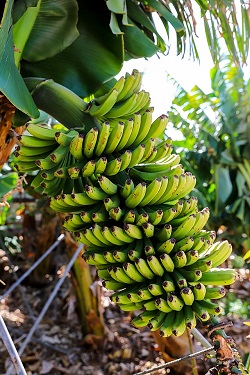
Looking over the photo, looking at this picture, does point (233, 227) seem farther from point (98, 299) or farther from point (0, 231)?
point (0, 231)

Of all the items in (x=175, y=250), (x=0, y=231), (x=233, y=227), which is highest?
(x=175, y=250)

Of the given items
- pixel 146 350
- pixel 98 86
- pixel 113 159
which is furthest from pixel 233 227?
pixel 113 159

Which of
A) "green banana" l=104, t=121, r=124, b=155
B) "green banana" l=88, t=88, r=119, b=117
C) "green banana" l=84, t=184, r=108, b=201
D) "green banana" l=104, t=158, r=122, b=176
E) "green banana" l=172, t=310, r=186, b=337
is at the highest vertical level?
"green banana" l=88, t=88, r=119, b=117

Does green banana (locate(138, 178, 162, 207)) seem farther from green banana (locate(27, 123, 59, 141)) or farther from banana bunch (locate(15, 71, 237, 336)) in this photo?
green banana (locate(27, 123, 59, 141))

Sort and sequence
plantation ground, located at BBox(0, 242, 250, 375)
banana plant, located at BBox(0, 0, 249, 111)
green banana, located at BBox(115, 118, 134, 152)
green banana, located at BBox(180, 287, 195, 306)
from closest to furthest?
green banana, located at BBox(180, 287, 195, 306) < green banana, located at BBox(115, 118, 134, 152) < banana plant, located at BBox(0, 0, 249, 111) < plantation ground, located at BBox(0, 242, 250, 375)

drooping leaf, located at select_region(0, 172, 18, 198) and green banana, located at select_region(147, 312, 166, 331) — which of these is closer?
green banana, located at select_region(147, 312, 166, 331)

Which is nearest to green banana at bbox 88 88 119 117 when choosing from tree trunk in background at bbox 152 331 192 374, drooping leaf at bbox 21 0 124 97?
drooping leaf at bbox 21 0 124 97
